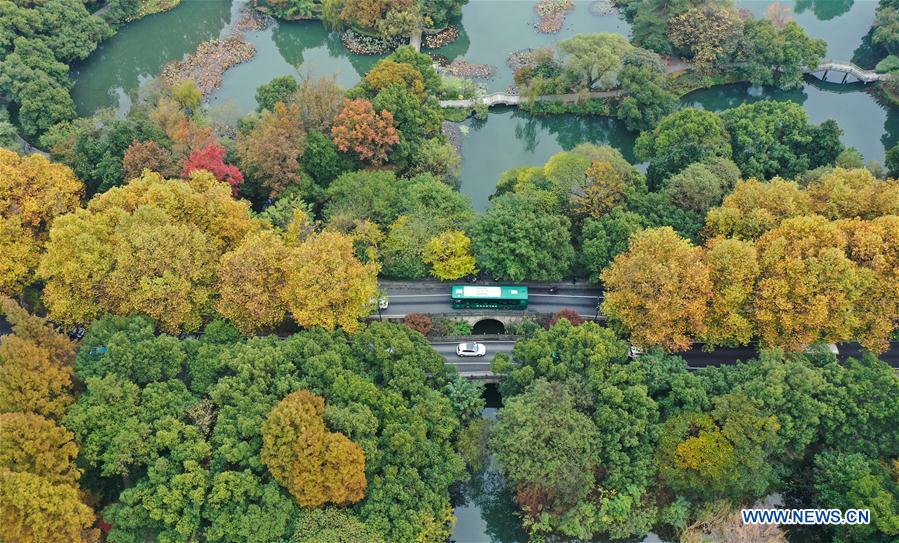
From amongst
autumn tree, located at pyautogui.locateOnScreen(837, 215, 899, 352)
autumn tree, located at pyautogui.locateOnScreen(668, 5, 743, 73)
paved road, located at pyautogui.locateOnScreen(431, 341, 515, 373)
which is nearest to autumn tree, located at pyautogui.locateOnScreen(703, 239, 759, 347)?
autumn tree, located at pyautogui.locateOnScreen(837, 215, 899, 352)

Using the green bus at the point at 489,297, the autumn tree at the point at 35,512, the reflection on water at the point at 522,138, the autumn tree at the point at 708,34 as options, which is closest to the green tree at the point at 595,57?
the reflection on water at the point at 522,138

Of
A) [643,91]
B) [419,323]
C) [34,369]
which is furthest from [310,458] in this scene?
[643,91]

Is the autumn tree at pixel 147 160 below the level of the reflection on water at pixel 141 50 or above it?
below

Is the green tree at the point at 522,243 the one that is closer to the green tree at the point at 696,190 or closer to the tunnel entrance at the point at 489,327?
the tunnel entrance at the point at 489,327

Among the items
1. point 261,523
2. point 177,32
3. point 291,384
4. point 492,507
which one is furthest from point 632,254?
point 177,32

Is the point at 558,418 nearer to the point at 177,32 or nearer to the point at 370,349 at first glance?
the point at 370,349

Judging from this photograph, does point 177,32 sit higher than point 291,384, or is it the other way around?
point 177,32

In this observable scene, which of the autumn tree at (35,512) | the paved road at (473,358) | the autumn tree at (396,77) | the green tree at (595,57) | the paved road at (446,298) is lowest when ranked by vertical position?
the autumn tree at (35,512)
